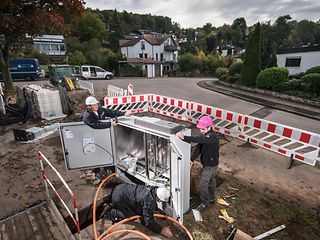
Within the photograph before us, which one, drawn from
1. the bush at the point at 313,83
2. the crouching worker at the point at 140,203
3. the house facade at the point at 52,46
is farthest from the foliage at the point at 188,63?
the crouching worker at the point at 140,203

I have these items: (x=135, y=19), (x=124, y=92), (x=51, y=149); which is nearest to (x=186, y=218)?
(x=51, y=149)

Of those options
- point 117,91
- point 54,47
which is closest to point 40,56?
point 54,47

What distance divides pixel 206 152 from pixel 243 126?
14.1ft

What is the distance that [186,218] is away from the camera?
4270mm

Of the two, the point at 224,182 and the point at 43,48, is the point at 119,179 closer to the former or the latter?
the point at 224,182

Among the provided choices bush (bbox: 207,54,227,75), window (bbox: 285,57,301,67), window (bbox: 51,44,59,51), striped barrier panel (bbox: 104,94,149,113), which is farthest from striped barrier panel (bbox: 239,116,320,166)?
window (bbox: 51,44,59,51)

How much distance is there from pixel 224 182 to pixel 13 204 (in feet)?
17.7

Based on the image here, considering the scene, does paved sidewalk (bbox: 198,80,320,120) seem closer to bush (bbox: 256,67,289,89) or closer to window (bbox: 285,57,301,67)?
bush (bbox: 256,67,289,89)

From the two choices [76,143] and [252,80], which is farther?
[252,80]

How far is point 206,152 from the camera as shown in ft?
13.8

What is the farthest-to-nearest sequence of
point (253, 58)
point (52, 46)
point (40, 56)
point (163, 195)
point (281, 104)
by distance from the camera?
1. point (52, 46)
2. point (40, 56)
3. point (253, 58)
4. point (281, 104)
5. point (163, 195)

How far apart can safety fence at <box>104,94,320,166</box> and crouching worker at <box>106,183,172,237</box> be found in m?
4.98

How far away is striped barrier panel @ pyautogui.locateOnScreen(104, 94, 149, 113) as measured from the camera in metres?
10.3

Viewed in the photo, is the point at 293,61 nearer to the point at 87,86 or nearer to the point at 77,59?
the point at 87,86
